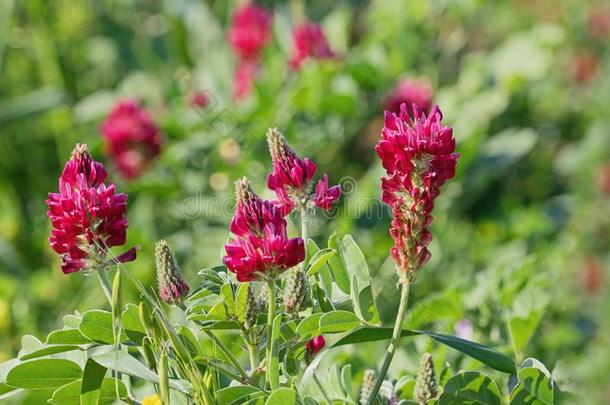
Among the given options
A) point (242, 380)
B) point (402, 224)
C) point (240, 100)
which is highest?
point (240, 100)

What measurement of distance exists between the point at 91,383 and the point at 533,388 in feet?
1.40

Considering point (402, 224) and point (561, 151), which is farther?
point (561, 151)

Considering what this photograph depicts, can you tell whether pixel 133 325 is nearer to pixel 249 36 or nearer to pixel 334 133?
pixel 334 133

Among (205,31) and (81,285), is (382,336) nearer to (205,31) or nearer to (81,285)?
(81,285)

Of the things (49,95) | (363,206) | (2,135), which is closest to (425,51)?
(363,206)

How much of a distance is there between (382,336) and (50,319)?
1.85m

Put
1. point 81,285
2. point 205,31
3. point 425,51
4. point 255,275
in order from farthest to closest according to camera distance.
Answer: point 205,31 → point 425,51 → point 81,285 → point 255,275

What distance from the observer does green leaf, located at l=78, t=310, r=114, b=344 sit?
3.31 ft

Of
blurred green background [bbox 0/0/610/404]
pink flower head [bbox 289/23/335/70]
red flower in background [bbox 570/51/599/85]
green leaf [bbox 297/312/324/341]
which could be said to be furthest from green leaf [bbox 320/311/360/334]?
red flower in background [bbox 570/51/599/85]

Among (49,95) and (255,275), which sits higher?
(49,95)

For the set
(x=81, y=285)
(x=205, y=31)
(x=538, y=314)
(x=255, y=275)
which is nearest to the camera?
(x=255, y=275)

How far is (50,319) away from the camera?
276cm

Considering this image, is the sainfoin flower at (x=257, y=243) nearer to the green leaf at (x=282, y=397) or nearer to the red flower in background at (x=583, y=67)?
the green leaf at (x=282, y=397)

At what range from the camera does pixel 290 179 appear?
1.07 metres
